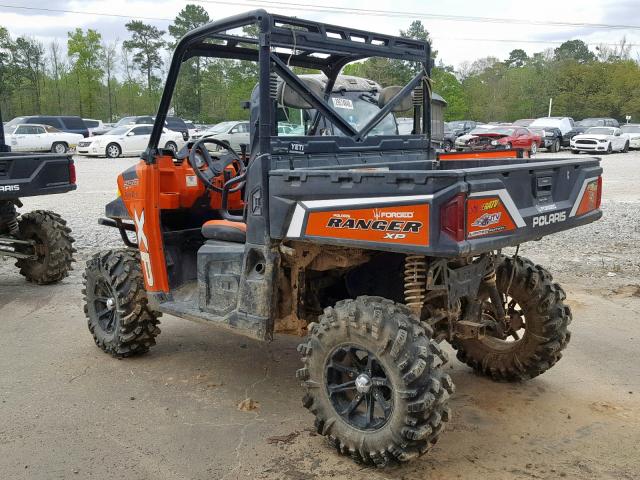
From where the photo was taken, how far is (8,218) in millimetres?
7715

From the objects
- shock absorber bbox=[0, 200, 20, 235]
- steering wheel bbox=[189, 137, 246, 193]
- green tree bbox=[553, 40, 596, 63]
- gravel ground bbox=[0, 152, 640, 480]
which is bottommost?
gravel ground bbox=[0, 152, 640, 480]

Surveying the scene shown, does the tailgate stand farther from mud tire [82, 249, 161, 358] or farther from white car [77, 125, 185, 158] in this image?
white car [77, 125, 185, 158]

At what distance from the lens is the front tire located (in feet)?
10.6

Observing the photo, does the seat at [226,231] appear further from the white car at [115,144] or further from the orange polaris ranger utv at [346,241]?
the white car at [115,144]

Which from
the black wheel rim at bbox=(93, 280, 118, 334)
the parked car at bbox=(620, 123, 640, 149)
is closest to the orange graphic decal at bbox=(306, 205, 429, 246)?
the black wheel rim at bbox=(93, 280, 118, 334)

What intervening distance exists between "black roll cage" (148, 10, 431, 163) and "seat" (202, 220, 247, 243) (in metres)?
0.56

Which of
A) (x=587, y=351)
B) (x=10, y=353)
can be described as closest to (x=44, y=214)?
(x=10, y=353)

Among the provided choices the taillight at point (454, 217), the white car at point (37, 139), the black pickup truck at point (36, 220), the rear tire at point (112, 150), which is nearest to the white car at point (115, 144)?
the rear tire at point (112, 150)

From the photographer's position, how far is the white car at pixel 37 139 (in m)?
28.3

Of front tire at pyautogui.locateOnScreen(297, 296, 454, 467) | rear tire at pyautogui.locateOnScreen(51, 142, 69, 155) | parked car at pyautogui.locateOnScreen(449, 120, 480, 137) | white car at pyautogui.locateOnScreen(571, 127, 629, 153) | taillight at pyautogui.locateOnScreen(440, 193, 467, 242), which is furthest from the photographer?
parked car at pyautogui.locateOnScreen(449, 120, 480, 137)

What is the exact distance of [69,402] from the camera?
4379mm

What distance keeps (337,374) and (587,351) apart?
2.60m

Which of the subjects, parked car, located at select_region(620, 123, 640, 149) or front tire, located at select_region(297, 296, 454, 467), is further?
parked car, located at select_region(620, 123, 640, 149)

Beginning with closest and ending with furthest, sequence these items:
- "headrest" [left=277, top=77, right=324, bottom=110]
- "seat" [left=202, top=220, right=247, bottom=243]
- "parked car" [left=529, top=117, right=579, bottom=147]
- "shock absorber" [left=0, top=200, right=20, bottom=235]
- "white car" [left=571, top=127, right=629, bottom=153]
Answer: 1. "headrest" [left=277, top=77, right=324, bottom=110]
2. "seat" [left=202, top=220, right=247, bottom=243]
3. "shock absorber" [left=0, top=200, right=20, bottom=235]
4. "white car" [left=571, top=127, right=629, bottom=153]
5. "parked car" [left=529, top=117, right=579, bottom=147]
